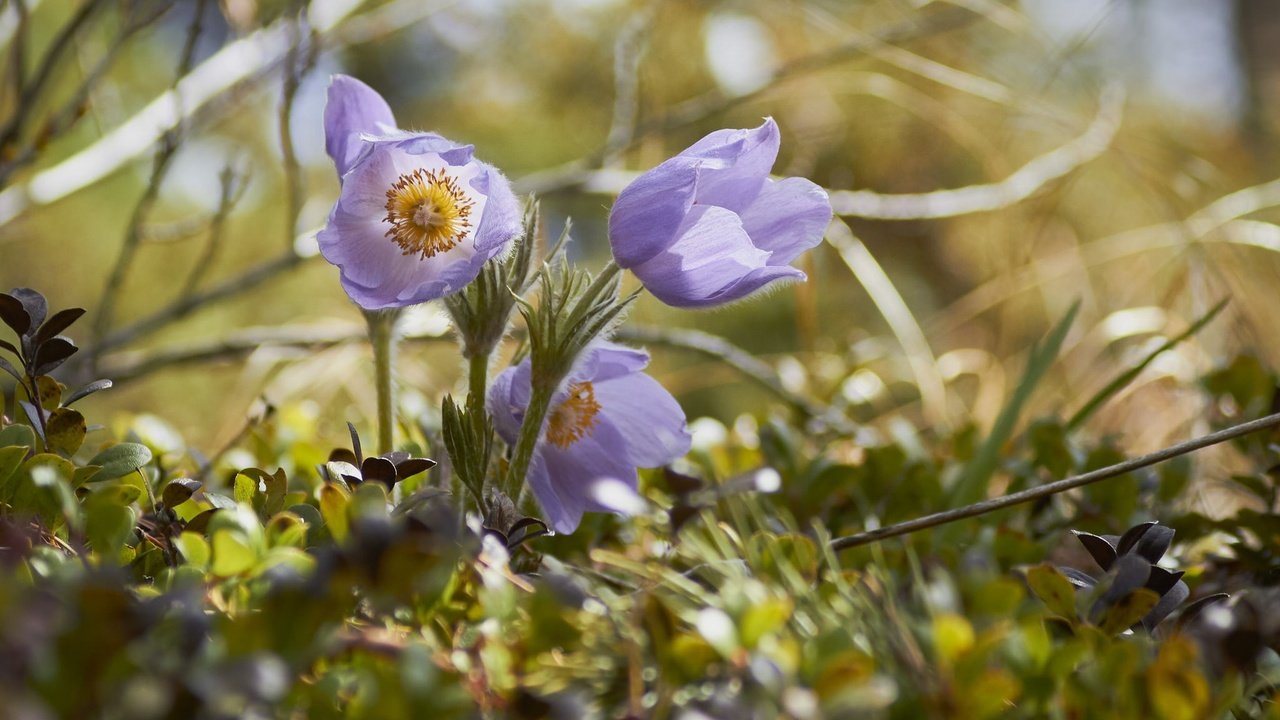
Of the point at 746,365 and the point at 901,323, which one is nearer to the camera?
the point at 746,365

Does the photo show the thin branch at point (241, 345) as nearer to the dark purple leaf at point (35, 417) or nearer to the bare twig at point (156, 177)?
the bare twig at point (156, 177)

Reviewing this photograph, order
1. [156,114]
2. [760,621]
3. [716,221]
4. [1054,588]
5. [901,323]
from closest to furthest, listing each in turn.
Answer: [760,621] → [1054,588] → [716,221] → [901,323] → [156,114]

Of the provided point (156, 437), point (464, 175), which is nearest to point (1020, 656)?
point (464, 175)

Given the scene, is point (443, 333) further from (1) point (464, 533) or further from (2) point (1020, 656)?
(2) point (1020, 656)

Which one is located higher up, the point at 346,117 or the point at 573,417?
the point at 346,117

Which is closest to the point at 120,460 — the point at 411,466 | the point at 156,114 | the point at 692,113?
the point at 411,466

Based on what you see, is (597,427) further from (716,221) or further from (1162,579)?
(1162,579)

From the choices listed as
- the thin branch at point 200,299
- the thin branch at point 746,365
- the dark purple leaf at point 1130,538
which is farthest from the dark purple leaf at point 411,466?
the thin branch at point 200,299

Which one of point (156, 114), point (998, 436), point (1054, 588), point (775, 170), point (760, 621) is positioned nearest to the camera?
point (760, 621)
